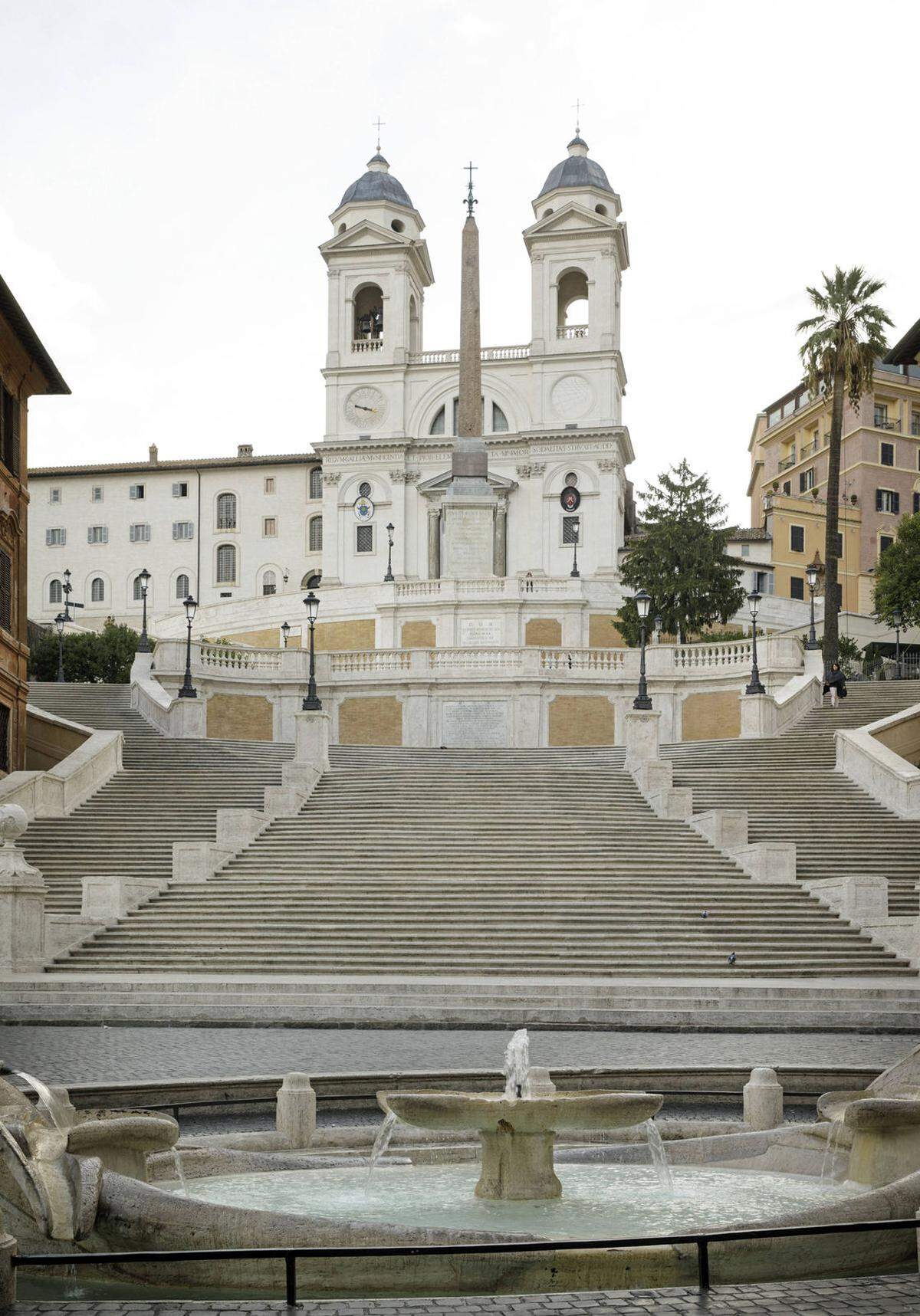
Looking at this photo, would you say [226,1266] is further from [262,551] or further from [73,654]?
[262,551]

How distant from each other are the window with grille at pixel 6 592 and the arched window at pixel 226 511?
61003mm

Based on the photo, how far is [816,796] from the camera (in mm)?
31562

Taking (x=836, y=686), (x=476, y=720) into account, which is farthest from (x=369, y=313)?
(x=836, y=686)

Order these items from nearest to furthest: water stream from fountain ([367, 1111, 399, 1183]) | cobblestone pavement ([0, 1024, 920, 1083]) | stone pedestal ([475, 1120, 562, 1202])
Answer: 1. stone pedestal ([475, 1120, 562, 1202])
2. water stream from fountain ([367, 1111, 399, 1183])
3. cobblestone pavement ([0, 1024, 920, 1083])

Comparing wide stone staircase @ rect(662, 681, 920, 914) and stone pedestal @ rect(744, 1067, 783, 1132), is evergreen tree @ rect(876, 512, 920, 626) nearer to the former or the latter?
wide stone staircase @ rect(662, 681, 920, 914)

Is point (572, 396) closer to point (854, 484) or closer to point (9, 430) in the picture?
point (854, 484)

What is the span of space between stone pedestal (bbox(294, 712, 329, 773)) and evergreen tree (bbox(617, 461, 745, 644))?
2421 cm

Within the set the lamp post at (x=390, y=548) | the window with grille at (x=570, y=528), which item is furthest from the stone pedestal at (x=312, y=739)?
the window with grille at (x=570, y=528)

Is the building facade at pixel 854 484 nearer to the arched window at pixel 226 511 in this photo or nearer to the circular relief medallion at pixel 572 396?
the circular relief medallion at pixel 572 396

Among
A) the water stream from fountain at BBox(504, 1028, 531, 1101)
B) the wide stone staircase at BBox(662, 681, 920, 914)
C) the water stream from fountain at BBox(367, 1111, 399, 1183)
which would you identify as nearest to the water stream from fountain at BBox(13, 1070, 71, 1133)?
the water stream from fountain at BBox(367, 1111, 399, 1183)

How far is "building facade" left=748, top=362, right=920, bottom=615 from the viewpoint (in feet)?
285

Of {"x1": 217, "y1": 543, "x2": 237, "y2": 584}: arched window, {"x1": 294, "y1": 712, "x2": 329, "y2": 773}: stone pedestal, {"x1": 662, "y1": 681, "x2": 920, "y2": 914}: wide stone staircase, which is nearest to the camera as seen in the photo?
{"x1": 662, "y1": 681, "x2": 920, "y2": 914}: wide stone staircase

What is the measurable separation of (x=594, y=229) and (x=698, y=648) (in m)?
50.1

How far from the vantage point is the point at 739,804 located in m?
31.5
